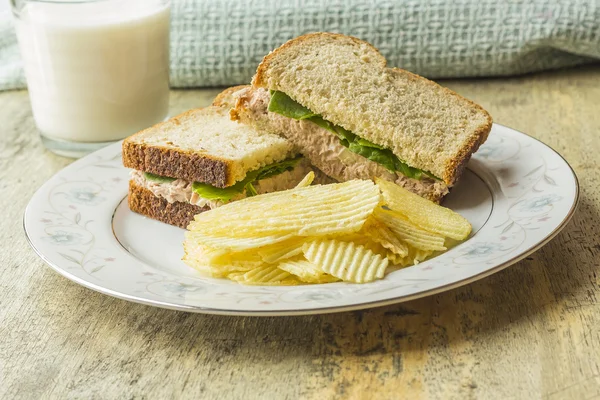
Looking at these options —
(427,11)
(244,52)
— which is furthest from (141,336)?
(427,11)

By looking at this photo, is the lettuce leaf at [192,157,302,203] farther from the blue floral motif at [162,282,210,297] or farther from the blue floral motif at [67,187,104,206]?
the blue floral motif at [162,282,210,297]

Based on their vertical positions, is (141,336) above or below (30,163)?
above

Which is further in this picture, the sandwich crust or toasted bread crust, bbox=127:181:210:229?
toasted bread crust, bbox=127:181:210:229

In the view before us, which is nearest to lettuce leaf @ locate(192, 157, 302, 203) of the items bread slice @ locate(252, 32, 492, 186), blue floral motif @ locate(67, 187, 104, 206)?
bread slice @ locate(252, 32, 492, 186)

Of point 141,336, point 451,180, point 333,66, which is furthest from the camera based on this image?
point 333,66

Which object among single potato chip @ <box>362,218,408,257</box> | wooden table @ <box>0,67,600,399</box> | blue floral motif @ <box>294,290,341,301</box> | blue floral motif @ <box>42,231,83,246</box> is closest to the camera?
wooden table @ <box>0,67,600,399</box>

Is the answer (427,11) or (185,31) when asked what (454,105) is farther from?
(185,31)

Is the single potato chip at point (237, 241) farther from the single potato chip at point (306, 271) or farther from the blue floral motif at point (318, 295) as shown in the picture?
the blue floral motif at point (318, 295)
